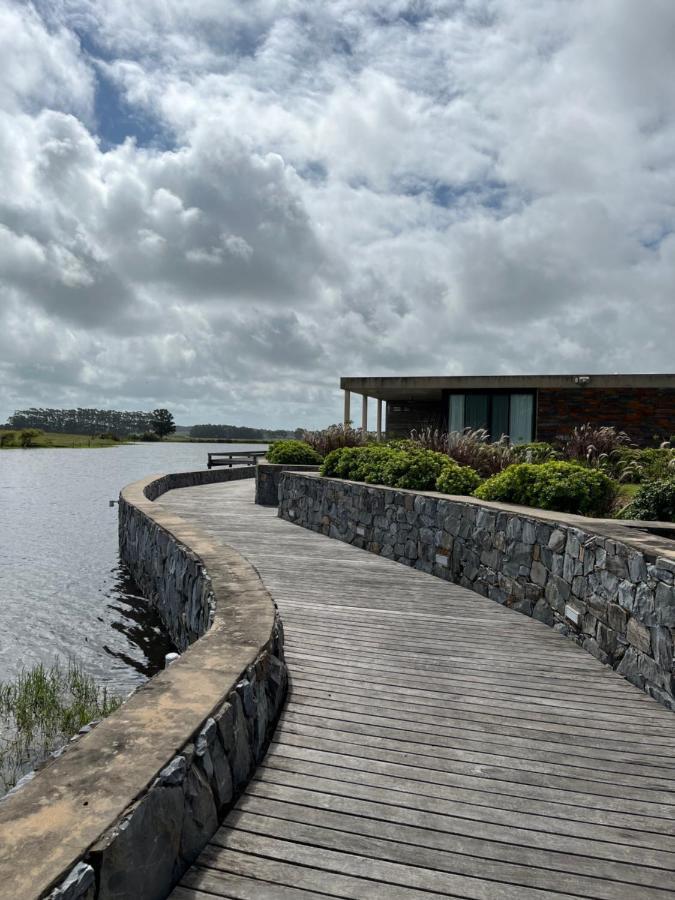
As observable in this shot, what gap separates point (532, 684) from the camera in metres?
4.21

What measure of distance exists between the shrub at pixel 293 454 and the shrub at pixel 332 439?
2.07 ft

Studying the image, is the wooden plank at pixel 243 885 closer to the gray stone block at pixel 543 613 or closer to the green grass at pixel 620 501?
the gray stone block at pixel 543 613

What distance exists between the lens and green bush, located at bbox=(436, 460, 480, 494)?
845 cm

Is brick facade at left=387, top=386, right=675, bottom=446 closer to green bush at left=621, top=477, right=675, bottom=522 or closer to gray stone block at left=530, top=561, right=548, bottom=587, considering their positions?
green bush at left=621, top=477, right=675, bottom=522

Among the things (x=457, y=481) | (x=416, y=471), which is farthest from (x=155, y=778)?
(x=416, y=471)

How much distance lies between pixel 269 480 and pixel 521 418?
8534 mm

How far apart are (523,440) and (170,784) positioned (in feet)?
58.4

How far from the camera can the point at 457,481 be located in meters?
8.47

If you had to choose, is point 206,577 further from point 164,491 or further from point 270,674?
point 164,491

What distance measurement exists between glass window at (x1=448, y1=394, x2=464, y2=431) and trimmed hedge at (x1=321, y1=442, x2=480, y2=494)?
29.0ft

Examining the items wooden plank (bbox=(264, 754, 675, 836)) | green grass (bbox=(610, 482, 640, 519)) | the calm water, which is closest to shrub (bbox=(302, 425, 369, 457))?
the calm water

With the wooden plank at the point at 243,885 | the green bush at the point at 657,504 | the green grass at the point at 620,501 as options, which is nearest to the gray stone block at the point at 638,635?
the green bush at the point at 657,504

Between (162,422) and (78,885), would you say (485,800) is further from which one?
(162,422)

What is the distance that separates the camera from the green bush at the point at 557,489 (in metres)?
6.89
